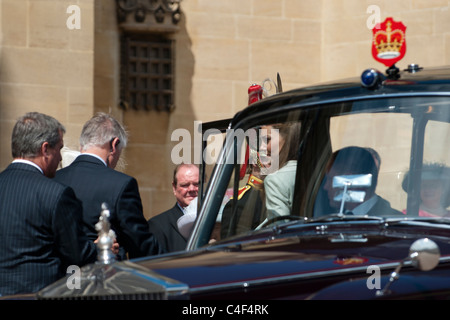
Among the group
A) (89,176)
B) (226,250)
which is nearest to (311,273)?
(226,250)

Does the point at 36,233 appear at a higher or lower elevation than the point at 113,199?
lower

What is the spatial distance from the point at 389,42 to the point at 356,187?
900 mm

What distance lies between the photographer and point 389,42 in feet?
→ 14.0

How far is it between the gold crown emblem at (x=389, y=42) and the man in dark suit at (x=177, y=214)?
2.47m

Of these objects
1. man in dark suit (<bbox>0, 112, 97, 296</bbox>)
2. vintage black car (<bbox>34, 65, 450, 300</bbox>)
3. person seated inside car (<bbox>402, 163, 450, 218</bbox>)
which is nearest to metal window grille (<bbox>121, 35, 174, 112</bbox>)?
vintage black car (<bbox>34, 65, 450, 300</bbox>)

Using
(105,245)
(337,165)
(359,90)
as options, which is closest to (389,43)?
(359,90)

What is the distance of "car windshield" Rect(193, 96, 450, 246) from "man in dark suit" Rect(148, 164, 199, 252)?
6.47 feet

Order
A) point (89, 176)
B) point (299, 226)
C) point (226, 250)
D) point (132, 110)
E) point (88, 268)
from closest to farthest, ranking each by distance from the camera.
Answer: point (88, 268) < point (226, 250) < point (299, 226) < point (89, 176) < point (132, 110)

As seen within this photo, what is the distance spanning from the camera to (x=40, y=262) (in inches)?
184

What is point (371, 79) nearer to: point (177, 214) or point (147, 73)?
point (177, 214)

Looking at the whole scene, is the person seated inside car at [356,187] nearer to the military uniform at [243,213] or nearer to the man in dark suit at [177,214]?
the military uniform at [243,213]

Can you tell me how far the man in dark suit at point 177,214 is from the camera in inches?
252
